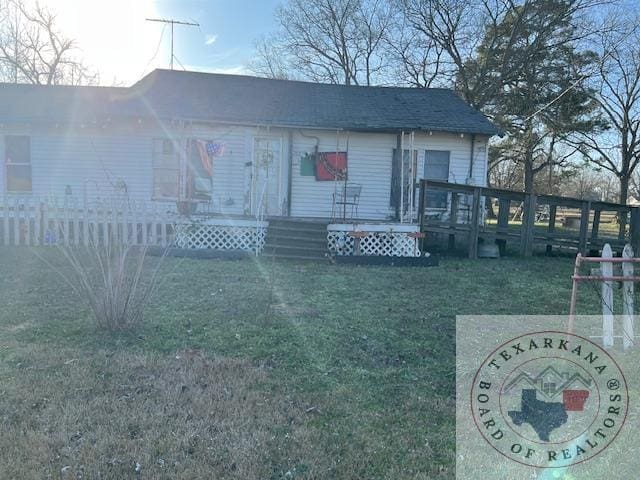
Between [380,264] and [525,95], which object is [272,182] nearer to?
[380,264]

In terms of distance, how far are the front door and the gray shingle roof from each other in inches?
27.8

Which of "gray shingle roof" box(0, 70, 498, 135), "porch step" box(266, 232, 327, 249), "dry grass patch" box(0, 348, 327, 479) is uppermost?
"gray shingle roof" box(0, 70, 498, 135)

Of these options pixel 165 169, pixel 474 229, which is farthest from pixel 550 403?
pixel 165 169

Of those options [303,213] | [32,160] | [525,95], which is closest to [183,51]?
[32,160]

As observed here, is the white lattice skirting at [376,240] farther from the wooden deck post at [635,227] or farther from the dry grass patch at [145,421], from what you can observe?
the dry grass patch at [145,421]

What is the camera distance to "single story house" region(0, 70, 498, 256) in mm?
11500

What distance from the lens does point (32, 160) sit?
11742 mm

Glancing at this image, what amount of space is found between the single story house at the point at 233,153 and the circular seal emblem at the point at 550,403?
7.76 m

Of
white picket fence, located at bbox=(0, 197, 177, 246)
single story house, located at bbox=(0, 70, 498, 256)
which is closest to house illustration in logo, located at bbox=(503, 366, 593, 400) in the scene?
white picket fence, located at bbox=(0, 197, 177, 246)

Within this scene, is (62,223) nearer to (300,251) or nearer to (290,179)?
(300,251)

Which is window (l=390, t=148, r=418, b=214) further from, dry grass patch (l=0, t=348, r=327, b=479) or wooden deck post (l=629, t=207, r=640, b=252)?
dry grass patch (l=0, t=348, r=327, b=479)

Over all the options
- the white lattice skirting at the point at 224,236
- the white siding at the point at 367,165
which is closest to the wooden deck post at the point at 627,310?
the white lattice skirting at the point at 224,236

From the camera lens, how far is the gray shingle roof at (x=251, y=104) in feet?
37.6

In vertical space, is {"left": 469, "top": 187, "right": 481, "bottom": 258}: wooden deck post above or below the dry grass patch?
above
